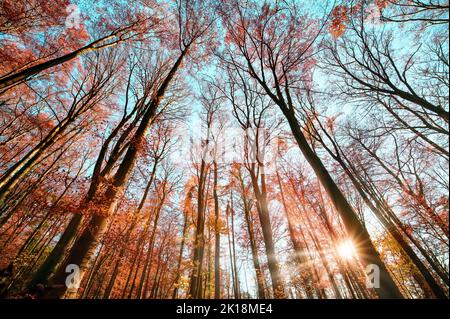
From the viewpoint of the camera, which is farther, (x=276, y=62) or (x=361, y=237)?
(x=276, y=62)

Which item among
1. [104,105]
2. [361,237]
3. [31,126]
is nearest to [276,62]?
[361,237]

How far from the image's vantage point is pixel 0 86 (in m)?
4.03

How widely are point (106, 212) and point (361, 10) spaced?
38.4 ft

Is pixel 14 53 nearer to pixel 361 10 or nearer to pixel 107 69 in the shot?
pixel 107 69

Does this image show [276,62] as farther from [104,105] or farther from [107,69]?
[104,105]

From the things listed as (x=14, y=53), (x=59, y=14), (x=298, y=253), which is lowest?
(x=298, y=253)
